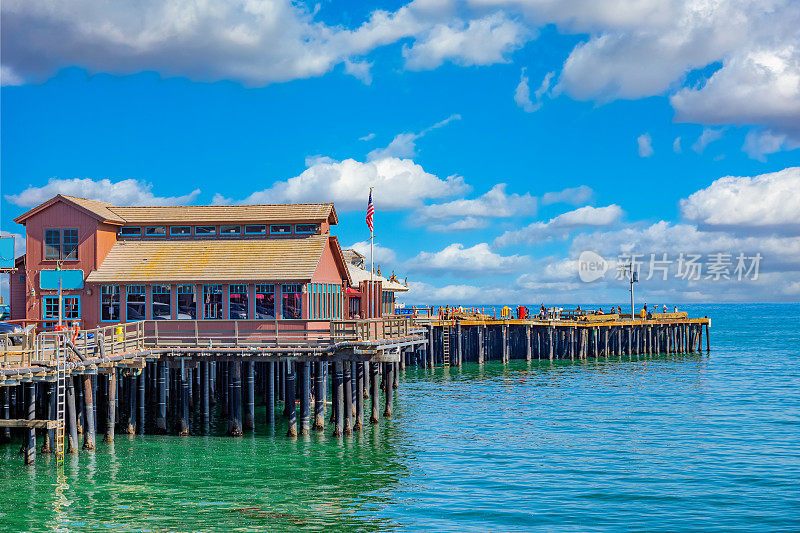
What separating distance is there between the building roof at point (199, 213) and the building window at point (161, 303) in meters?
3.86

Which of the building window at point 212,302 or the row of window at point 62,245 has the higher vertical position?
the row of window at point 62,245

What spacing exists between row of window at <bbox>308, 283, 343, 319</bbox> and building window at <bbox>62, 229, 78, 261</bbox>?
1073 cm

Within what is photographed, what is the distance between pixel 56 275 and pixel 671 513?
27.0 meters

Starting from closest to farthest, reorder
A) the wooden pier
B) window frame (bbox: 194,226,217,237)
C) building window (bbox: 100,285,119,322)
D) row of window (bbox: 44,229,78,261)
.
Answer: the wooden pier, building window (bbox: 100,285,119,322), row of window (bbox: 44,229,78,261), window frame (bbox: 194,226,217,237)

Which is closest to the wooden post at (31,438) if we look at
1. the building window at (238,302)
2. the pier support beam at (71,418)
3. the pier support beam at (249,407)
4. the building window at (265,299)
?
the pier support beam at (71,418)

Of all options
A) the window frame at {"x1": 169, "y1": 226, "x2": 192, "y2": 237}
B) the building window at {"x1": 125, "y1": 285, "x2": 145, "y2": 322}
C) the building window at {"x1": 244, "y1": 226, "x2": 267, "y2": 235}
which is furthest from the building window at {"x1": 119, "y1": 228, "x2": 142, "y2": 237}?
the building window at {"x1": 244, "y1": 226, "x2": 267, "y2": 235}

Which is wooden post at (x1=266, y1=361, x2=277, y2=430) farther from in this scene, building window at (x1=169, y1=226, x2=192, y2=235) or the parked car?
the parked car

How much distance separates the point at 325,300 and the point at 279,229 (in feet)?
12.5

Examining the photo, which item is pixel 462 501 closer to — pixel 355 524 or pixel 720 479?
pixel 355 524

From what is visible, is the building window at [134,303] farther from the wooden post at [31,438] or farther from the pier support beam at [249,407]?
the wooden post at [31,438]

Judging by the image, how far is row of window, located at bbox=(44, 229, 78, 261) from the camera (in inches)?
1480

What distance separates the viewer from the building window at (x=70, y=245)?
3759 centimetres

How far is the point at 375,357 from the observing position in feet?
105

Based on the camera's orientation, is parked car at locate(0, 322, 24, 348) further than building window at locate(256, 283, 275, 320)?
No
